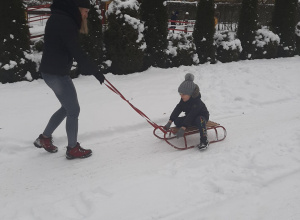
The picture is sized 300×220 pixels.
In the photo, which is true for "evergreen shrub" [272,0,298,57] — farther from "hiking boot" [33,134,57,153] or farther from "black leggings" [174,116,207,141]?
"hiking boot" [33,134,57,153]

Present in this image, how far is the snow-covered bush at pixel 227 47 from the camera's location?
946 centimetres

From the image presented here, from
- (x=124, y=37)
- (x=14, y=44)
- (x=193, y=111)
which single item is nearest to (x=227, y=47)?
(x=124, y=37)

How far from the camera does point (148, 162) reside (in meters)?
4.02

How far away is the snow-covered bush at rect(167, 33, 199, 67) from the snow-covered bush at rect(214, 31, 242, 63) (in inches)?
43.7

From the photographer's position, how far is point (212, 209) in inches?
115

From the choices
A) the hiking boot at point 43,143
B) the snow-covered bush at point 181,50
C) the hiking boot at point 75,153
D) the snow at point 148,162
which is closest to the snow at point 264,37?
the snow-covered bush at point 181,50

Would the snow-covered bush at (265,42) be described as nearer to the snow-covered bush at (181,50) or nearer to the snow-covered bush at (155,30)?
the snow-covered bush at (181,50)

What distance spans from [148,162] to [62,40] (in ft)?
6.13

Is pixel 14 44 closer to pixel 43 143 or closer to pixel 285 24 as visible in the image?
pixel 43 143

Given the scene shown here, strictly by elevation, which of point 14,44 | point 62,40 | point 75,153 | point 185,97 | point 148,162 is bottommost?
point 148,162

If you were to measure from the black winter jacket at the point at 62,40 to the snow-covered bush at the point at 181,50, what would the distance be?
521 centimetres

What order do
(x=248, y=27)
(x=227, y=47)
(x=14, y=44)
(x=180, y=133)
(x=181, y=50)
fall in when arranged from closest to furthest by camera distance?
(x=180, y=133)
(x=14, y=44)
(x=181, y=50)
(x=227, y=47)
(x=248, y=27)

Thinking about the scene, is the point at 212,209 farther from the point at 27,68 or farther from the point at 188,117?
the point at 27,68

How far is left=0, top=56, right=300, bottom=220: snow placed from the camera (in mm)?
3003
